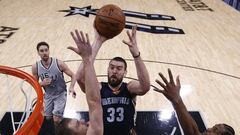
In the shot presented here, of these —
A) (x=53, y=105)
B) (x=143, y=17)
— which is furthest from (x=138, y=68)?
(x=143, y=17)

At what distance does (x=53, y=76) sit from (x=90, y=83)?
108 inches

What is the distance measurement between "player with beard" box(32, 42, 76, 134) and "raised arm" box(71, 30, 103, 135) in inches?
98.5

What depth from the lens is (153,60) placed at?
27.4ft

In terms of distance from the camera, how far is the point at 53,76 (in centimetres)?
512

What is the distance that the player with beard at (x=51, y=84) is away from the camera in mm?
5055

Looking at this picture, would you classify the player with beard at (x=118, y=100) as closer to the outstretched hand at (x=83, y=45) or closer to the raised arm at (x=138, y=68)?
the raised arm at (x=138, y=68)

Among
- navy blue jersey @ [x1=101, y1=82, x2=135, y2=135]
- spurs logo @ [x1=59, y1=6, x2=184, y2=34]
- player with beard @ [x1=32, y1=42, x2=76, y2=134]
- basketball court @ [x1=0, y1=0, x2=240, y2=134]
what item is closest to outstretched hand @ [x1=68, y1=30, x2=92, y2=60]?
navy blue jersey @ [x1=101, y1=82, x2=135, y2=135]

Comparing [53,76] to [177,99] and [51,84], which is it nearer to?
[51,84]

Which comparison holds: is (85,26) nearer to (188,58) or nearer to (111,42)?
(111,42)

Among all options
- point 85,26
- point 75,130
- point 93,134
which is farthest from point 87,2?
point 93,134

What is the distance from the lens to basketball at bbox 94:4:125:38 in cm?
377

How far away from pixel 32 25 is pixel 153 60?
4.95m

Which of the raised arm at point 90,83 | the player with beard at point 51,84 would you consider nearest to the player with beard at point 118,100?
the raised arm at point 90,83

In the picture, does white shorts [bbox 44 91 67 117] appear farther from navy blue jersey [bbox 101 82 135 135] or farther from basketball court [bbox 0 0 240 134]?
navy blue jersey [bbox 101 82 135 135]
